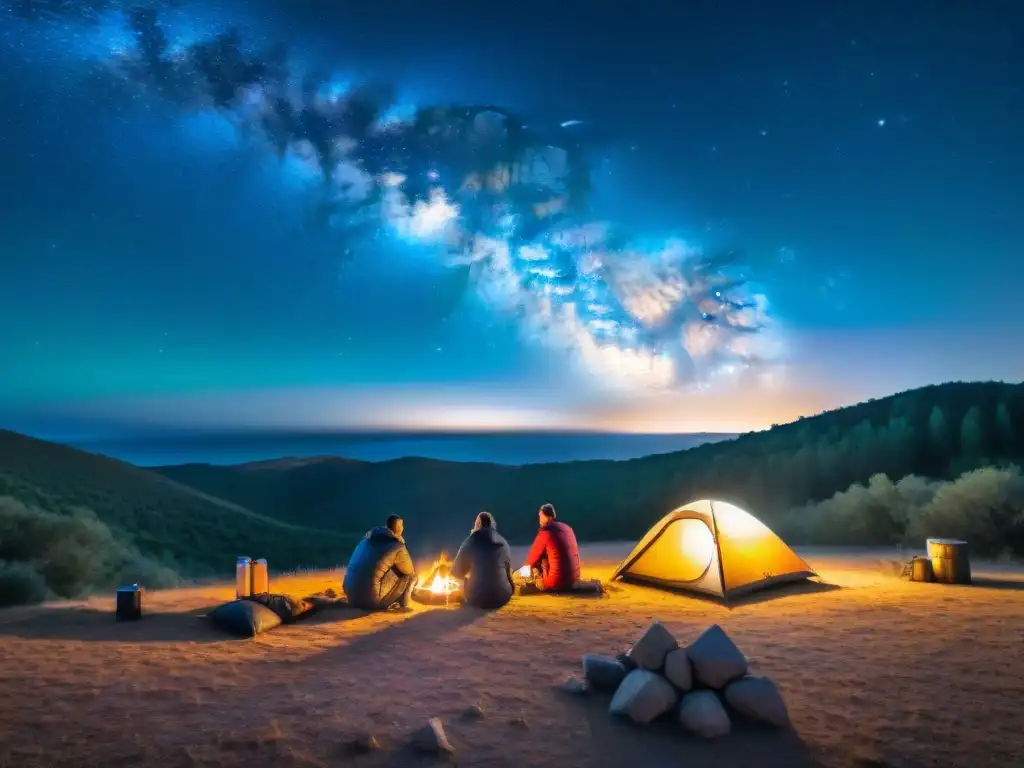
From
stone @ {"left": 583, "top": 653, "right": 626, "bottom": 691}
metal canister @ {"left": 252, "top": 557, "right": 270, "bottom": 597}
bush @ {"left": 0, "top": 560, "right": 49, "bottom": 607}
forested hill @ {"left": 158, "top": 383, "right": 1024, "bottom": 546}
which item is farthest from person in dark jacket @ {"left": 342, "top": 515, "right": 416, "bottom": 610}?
forested hill @ {"left": 158, "top": 383, "right": 1024, "bottom": 546}

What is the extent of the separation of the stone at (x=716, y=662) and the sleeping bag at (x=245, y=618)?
5.57 m

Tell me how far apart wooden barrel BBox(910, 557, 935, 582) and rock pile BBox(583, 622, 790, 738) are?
7986 millimetres

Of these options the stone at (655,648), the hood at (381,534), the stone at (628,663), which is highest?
the hood at (381,534)

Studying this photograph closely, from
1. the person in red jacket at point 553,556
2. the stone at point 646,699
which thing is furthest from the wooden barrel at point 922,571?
the stone at point 646,699

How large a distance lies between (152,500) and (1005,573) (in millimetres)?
26352

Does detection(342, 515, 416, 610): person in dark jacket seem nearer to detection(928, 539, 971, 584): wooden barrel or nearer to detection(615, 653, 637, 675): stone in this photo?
detection(615, 653, 637, 675): stone

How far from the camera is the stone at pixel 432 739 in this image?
198 inches

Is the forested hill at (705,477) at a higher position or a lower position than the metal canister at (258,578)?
higher

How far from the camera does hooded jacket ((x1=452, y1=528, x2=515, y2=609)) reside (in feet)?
32.7

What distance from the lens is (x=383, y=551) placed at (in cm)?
976

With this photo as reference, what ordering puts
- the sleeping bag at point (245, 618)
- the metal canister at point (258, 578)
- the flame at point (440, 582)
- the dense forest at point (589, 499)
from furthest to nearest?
the dense forest at point (589, 499) < the flame at point (440, 582) < the metal canister at point (258, 578) < the sleeping bag at point (245, 618)

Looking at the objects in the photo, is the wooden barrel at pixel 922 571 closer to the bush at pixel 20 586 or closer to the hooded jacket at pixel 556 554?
the hooded jacket at pixel 556 554

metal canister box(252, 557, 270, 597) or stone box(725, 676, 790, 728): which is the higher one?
metal canister box(252, 557, 270, 597)

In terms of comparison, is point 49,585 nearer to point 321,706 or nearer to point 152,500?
point 321,706
